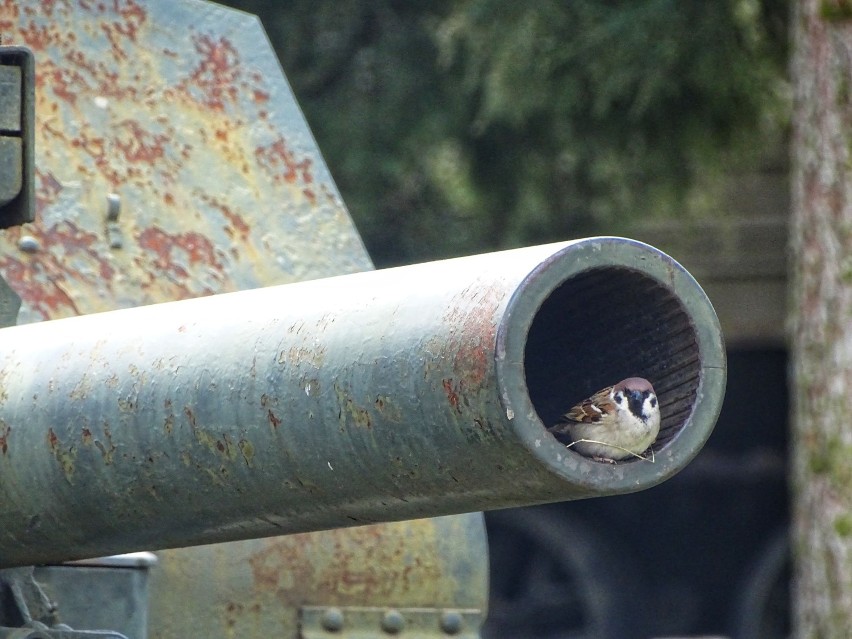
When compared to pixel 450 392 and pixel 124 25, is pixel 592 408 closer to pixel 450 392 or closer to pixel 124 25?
pixel 450 392

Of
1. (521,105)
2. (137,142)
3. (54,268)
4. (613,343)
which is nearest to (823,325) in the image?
(521,105)

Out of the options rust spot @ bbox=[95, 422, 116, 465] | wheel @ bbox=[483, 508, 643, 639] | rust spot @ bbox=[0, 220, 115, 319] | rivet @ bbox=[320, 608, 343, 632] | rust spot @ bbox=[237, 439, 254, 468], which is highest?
rust spot @ bbox=[237, 439, 254, 468]

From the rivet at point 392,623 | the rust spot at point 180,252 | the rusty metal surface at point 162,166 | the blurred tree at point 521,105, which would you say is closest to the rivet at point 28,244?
the rusty metal surface at point 162,166

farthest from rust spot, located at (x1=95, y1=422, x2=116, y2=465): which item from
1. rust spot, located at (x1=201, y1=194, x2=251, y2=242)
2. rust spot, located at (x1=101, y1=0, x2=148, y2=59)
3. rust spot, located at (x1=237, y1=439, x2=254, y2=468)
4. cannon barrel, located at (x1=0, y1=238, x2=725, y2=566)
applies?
rust spot, located at (x1=101, y1=0, x2=148, y2=59)

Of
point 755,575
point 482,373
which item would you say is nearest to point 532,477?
point 482,373

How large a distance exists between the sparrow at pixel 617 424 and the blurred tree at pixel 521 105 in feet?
19.1

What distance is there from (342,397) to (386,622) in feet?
4.57

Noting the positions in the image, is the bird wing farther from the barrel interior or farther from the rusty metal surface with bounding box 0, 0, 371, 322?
the rusty metal surface with bounding box 0, 0, 371, 322

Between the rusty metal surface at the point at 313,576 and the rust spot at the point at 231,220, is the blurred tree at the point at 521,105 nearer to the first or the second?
the rust spot at the point at 231,220

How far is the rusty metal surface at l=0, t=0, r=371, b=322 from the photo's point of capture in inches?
125

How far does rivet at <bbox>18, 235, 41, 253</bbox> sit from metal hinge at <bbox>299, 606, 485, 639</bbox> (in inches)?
29.2

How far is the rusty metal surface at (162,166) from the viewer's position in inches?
125

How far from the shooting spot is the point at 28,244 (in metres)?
3.09

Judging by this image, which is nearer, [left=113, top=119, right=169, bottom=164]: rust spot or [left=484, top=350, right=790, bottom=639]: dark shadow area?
[left=113, top=119, right=169, bottom=164]: rust spot
